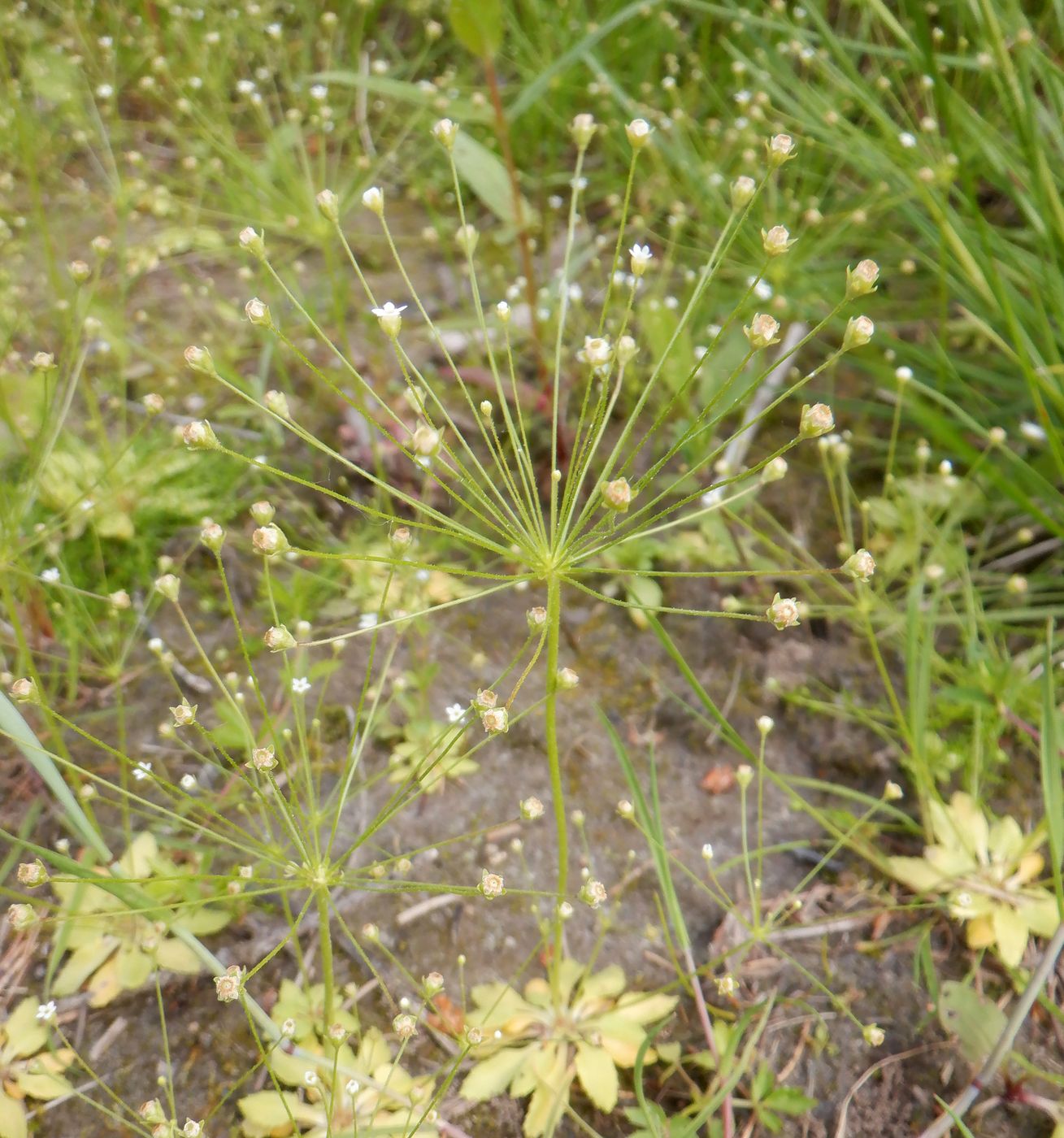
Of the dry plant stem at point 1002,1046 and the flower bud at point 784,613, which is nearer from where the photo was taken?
the flower bud at point 784,613

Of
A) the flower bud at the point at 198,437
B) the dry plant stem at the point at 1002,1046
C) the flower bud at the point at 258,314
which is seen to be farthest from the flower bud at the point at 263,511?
the dry plant stem at the point at 1002,1046

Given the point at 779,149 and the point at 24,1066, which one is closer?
the point at 779,149

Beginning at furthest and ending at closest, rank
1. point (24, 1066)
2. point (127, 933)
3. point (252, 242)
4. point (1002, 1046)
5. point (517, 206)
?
1. point (517, 206)
2. point (127, 933)
3. point (24, 1066)
4. point (1002, 1046)
5. point (252, 242)

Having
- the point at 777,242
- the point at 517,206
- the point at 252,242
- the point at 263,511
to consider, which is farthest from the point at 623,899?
the point at 517,206

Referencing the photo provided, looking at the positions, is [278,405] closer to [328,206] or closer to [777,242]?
[328,206]

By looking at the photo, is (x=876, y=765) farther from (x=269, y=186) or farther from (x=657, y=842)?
(x=269, y=186)

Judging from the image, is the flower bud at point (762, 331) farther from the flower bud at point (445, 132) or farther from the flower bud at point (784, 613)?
the flower bud at point (445, 132)

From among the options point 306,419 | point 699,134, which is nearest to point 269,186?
point 306,419

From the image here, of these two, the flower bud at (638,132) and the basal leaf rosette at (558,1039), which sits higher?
the flower bud at (638,132)
